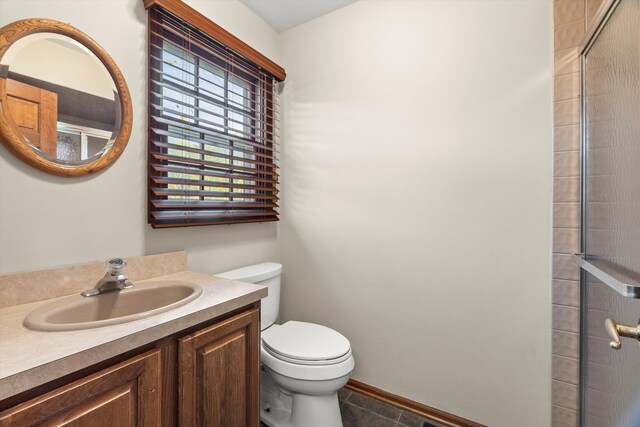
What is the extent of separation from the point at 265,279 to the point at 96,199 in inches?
34.5

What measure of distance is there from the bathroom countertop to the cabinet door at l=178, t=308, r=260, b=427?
8cm

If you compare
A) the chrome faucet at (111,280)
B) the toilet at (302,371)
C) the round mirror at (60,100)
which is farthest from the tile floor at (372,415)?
the round mirror at (60,100)

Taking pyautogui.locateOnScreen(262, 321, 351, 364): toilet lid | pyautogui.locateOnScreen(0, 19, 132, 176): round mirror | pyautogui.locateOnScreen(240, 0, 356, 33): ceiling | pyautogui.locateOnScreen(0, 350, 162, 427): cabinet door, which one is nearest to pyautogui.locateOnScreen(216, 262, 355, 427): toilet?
pyautogui.locateOnScreen(262, 321, 351, 364): toilet lid

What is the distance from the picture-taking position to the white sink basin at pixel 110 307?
78cm

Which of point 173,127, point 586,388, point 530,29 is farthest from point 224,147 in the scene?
point 586,388

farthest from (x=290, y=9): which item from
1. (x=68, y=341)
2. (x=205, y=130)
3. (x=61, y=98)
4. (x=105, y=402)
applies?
(x=105, y=402)

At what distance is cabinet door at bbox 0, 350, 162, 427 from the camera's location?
59cm

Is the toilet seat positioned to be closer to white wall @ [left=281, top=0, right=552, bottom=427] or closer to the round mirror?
white wall @ [left=281, top=0, right=552, bottom=427]

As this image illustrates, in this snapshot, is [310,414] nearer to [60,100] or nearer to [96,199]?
[96,199]

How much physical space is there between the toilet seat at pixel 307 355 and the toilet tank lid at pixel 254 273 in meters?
0.30

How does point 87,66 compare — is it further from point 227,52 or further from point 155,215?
point 227,52

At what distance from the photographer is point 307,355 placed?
4.34 feet

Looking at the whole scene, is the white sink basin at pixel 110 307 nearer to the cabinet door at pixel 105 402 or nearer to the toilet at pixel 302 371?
the cabinet door at pixel 105 402

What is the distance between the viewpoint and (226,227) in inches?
66.4
